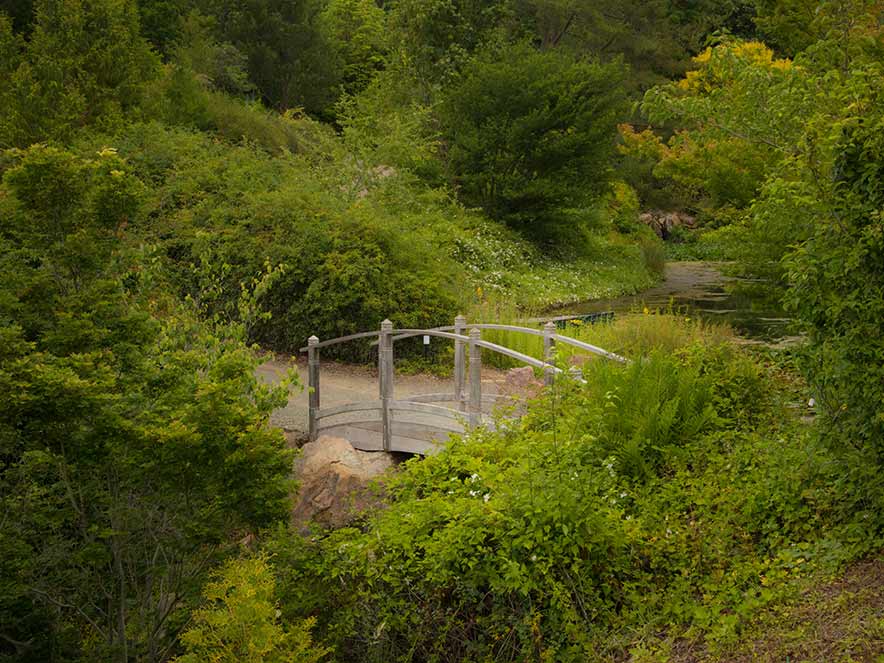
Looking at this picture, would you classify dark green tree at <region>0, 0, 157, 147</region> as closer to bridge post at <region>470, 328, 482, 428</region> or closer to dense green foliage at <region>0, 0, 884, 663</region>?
dense green foliage at <region>0, 0, 884, 663</region>

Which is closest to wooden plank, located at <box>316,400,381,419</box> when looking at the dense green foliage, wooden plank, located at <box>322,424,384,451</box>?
wooden plank, located at <box>322,424,384,451</box>

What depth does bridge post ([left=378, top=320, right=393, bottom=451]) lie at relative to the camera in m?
9.45

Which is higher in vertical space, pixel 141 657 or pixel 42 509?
pixel 42 509

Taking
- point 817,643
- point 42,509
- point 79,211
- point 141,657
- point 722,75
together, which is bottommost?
point 141,657

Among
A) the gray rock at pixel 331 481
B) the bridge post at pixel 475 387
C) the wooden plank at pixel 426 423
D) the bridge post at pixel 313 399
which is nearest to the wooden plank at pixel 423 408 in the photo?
the wooden plank at pixel 426 423

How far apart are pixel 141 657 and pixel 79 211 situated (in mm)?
2864

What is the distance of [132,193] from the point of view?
223 inches

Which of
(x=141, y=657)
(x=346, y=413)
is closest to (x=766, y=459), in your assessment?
(x=141, y=657)

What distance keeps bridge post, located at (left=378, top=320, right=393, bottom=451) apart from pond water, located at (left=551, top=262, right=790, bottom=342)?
3425 millimetres

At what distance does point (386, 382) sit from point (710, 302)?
46.7 ft

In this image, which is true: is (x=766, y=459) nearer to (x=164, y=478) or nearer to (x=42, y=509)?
(x=164, y=478)

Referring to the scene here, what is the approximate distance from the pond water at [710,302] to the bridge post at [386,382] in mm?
3425

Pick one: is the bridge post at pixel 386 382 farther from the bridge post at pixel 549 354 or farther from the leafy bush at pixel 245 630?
the leafy bush at pixel 245 630

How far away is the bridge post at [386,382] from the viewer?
9.45 metres
